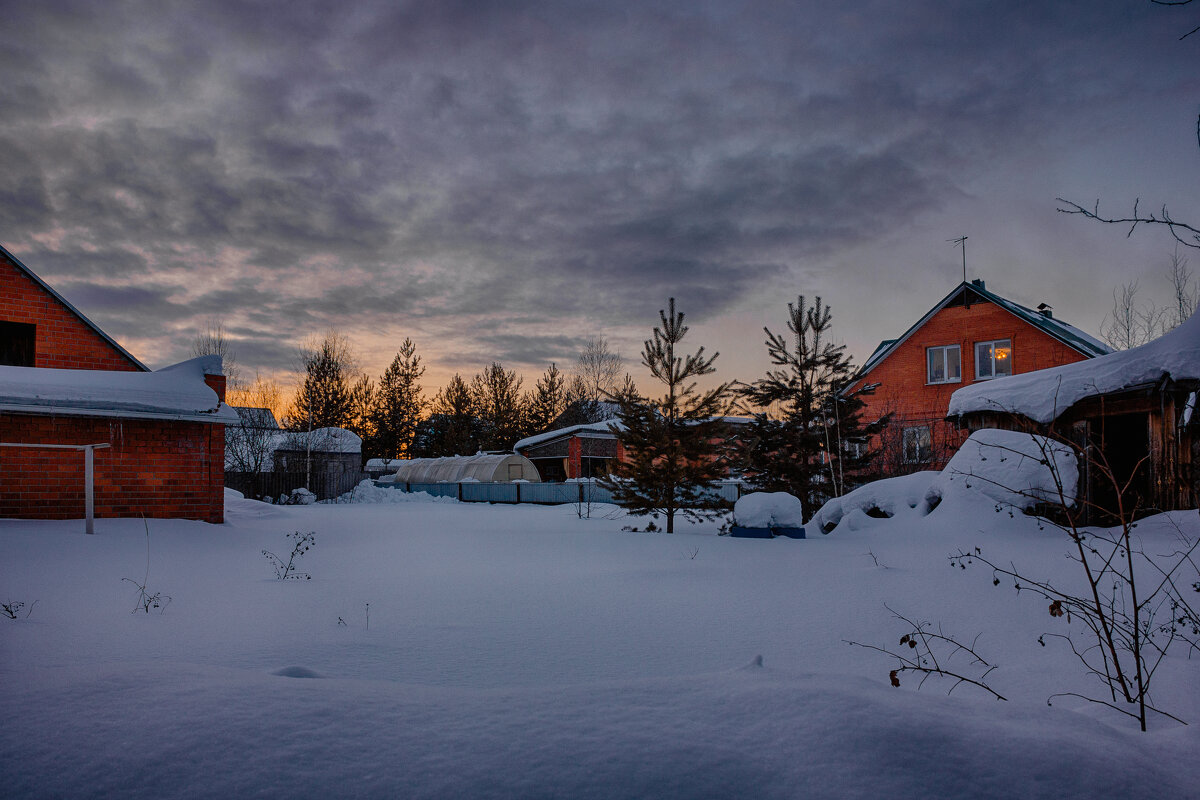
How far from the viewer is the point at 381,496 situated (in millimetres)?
31703

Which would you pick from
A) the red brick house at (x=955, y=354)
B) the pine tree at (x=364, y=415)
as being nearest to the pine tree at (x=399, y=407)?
the pine tree at (x=364, y=415)

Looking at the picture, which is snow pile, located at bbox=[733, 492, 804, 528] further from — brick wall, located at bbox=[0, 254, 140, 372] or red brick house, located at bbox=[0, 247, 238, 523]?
brick wall, located at bbox=[0, 254, 140, 372]

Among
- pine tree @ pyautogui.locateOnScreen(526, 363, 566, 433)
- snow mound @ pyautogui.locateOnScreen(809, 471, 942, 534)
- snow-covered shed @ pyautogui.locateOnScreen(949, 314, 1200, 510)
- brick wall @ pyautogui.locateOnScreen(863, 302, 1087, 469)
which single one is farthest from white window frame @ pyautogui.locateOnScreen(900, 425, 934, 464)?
pine tree @ pyautogui.locateOnScreen(526, 363, 566, 433)

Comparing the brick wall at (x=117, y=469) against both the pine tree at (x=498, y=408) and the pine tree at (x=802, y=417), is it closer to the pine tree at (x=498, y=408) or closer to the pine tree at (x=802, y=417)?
the pine tree at (x=802, y=417)

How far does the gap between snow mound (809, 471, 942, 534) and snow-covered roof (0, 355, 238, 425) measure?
11376 millimetres

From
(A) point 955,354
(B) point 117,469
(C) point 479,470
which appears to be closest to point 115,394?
(B) point 117,469

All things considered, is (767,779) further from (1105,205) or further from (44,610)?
(44,610)

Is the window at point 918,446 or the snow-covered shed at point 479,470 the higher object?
the window at point 918,446

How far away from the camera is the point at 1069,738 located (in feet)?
6.81

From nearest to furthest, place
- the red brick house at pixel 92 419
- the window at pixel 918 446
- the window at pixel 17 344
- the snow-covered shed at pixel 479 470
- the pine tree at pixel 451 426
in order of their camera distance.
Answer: the red brick house at pixel 92 419, the window at pixel 17 344, the window at pixel 918 446, the snow-covered shed at pixel 479 470, the pine tree at pixel 451 426

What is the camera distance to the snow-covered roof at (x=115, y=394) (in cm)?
1043

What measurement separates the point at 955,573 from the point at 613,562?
171 inches

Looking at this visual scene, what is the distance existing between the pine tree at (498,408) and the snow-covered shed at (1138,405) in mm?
38994

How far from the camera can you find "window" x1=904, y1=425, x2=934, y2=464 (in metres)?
18.0
